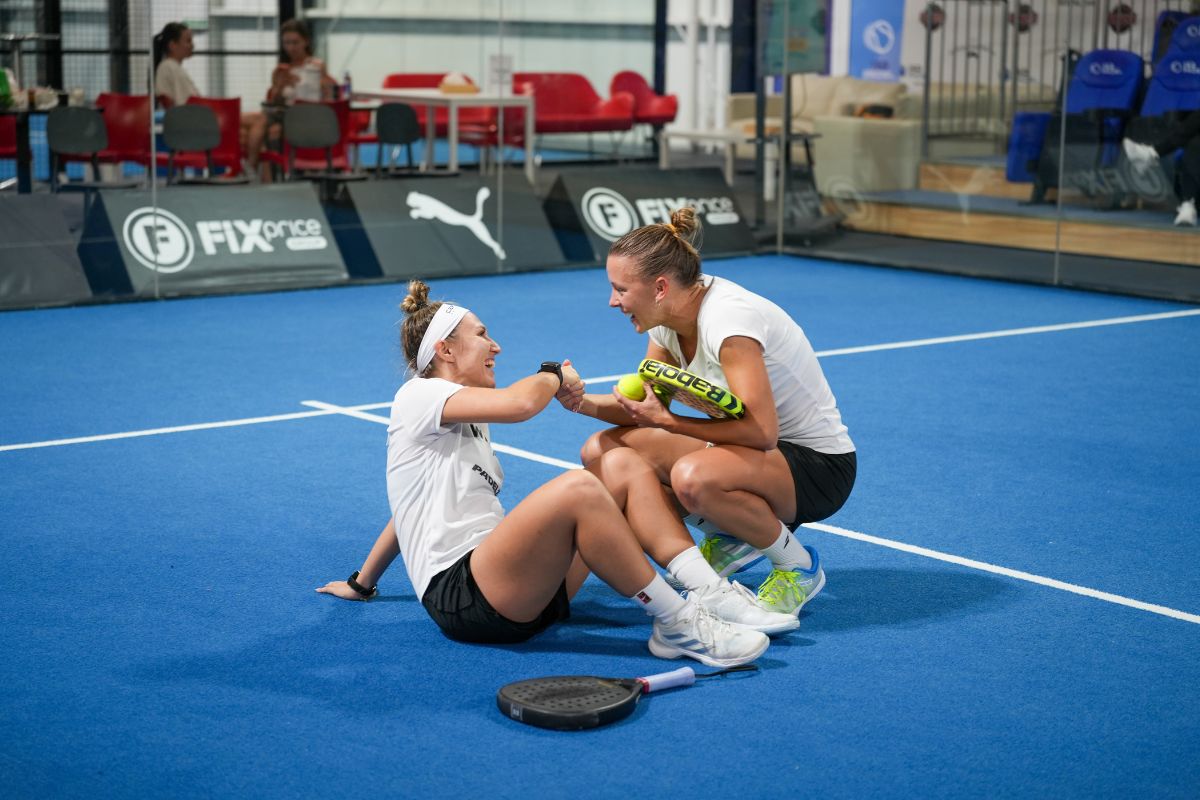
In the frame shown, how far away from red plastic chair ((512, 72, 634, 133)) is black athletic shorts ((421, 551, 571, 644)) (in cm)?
916

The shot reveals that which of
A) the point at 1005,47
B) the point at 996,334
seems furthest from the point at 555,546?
→ the point at 1005,47

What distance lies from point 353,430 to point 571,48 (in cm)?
801

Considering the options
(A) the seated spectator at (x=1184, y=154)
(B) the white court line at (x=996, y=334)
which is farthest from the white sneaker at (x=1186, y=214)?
(B) the white court line at (x=996, y=334)

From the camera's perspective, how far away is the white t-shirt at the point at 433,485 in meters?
4.20

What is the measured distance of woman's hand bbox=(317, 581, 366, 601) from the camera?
468 centimetres

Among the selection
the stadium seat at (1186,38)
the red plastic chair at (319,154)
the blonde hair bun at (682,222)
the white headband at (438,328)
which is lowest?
the white headband at (438,328)

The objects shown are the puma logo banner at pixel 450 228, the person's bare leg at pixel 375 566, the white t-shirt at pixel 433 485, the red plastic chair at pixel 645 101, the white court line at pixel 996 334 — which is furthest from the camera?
the red plastic chair at pixel 645 101

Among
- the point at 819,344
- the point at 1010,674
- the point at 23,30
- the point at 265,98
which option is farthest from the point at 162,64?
the point at 1010,674

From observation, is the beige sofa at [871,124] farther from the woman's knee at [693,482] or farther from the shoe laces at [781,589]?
the woman's knee at [693,482]

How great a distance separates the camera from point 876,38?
12094 millimetres

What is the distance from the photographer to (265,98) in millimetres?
12203

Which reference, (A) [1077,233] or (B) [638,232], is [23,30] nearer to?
(A) [1077,233]

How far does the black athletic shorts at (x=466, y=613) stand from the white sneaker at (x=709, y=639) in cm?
39

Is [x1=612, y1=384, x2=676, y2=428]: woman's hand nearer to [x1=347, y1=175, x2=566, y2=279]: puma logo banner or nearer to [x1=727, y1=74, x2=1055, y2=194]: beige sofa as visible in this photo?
[x1=347, y1=175, x2=566, y2=279]: puma logo banner
